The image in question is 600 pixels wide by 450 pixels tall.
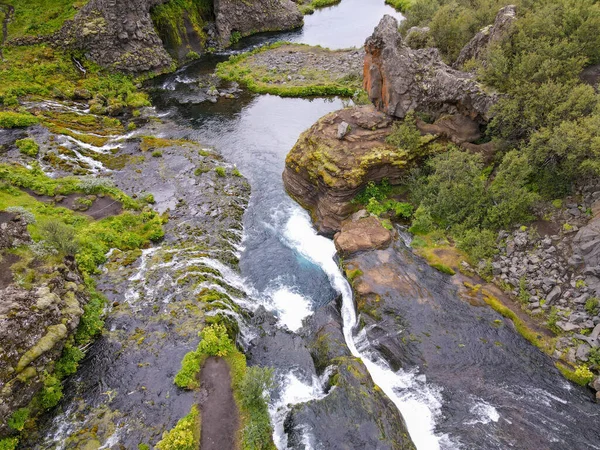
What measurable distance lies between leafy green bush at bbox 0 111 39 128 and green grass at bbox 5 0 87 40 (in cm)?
2484

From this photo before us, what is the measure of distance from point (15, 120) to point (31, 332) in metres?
37.4

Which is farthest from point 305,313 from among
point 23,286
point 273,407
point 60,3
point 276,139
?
point 60,3

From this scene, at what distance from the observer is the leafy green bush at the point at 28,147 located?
42.2 metres

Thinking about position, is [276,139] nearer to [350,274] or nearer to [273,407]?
[350,274]

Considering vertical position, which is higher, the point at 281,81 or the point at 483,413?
the point at 281,81

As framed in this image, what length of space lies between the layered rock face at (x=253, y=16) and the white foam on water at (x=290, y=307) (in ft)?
215

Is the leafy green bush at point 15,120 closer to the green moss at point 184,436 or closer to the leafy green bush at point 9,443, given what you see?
the leafy green bush at point 9,443

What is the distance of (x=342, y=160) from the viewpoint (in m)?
33.9

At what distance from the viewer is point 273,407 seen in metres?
21.9

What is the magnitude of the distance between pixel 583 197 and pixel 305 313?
22.2m

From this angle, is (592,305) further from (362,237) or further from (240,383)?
(240,383)

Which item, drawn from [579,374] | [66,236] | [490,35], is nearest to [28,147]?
[66,236]

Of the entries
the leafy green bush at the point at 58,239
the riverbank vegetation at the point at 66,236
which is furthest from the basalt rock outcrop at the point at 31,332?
the leafy green bush at the point at 58,239

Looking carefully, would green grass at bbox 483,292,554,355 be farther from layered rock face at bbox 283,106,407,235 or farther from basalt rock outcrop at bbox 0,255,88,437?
basalt rock outcrop at bbox 0,255,88,437
